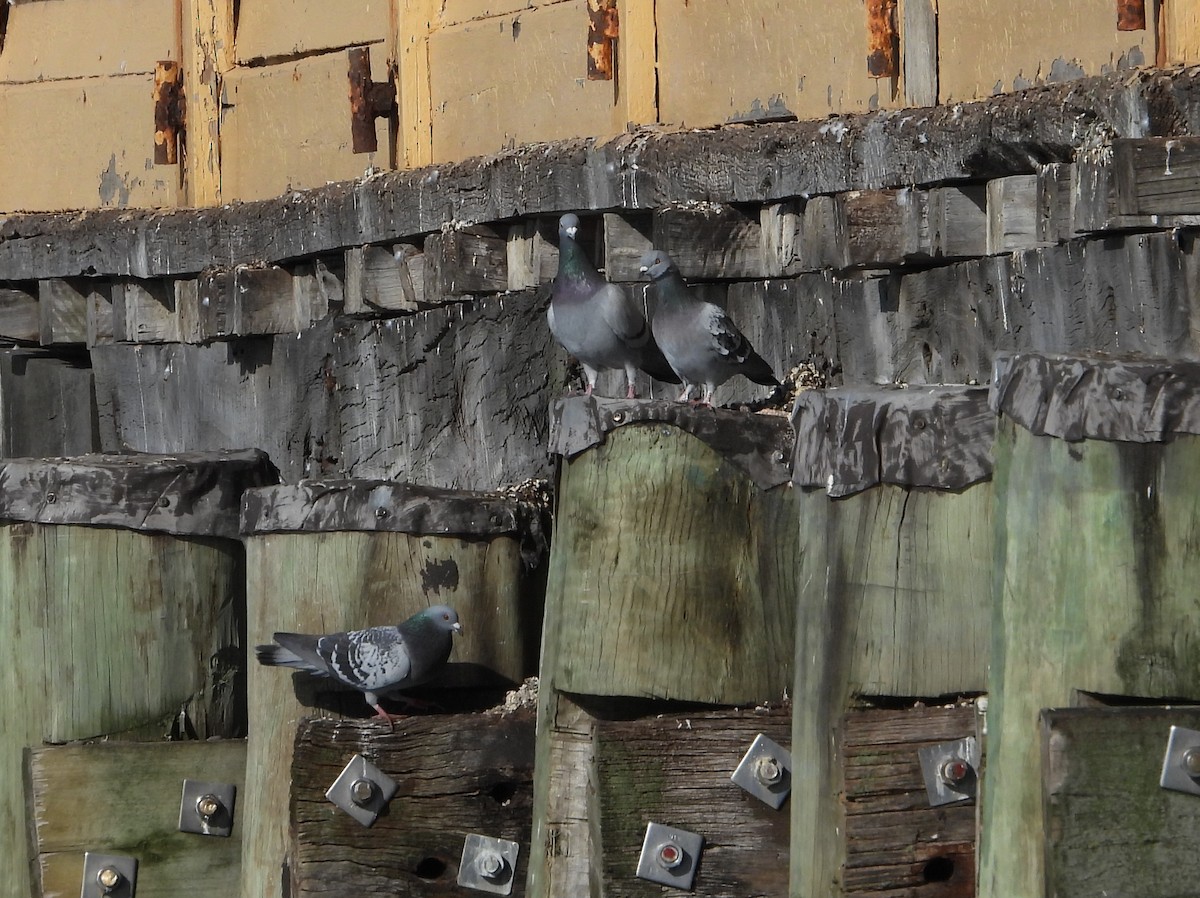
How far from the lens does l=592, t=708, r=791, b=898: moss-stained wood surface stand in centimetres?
483

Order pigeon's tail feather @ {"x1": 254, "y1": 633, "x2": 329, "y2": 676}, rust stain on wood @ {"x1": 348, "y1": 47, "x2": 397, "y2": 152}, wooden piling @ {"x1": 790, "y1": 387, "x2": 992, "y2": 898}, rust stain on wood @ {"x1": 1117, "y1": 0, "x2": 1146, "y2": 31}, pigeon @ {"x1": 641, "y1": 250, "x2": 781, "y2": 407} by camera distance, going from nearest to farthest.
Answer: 1. wooden piling @ {"x1": 790, "y1": 387, "x2": 992, "y2": 898}
2. rust stain on wood @ {"x1": 1117, "y1": 0, "x2": 1146, "y2": 31}
3. pigeon's tail feather @ {"x1": 254, "y1": 633, "x2": 329, "y2": 676}
4. pigeon @ {"x1": 641, "y1": 250, "x2": 781, "y2": 407}
5. rust stain on wood @ {"x1": 348, "y1": 47, "x2": 397, "y2": 152}

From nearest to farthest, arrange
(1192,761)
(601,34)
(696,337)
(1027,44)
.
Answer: (1192,761), (1027,44), (696,337), (601,34)

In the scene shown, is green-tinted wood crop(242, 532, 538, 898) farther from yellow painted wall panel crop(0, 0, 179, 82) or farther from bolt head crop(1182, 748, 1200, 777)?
yellow painted wall panel crop(0, 0, 179, 82)

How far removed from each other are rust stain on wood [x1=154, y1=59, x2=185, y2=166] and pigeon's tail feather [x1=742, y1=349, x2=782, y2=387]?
3.37 metres

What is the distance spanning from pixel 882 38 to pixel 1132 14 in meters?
0.85

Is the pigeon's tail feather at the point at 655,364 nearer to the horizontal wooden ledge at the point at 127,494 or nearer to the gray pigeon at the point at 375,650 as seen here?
the gray pigeon at the point at 375,650

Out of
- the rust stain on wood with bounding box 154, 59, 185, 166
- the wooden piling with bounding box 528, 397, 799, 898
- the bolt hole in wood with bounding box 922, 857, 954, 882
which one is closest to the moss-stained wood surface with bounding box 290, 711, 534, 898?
the wooden piling with bounding box 528, 397, 799, 898

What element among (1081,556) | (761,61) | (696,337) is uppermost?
(761,61)

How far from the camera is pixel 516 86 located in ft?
22.7

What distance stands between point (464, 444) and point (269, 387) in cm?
127

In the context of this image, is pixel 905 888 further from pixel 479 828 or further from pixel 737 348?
pixel 737 348

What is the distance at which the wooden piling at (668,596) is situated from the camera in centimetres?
484

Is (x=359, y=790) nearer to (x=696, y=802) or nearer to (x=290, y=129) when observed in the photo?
(x=696, y=802)

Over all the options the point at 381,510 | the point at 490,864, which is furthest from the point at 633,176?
the point at 490,864
